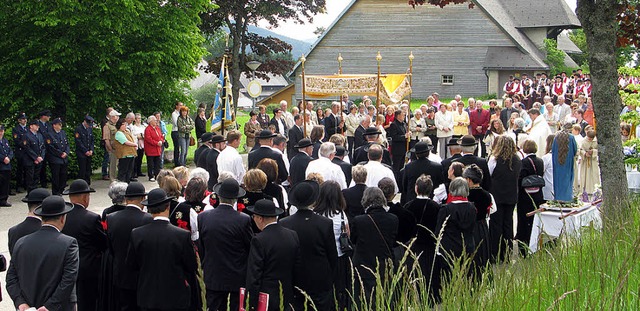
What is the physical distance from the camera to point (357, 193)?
8.99 meters

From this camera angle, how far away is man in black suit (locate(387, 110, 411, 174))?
62.0 ft

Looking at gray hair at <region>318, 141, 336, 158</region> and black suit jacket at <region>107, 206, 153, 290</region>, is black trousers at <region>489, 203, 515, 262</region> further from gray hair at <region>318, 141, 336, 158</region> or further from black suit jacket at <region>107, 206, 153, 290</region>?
black suit jacket at <region>107, 206, 153, 290</region>

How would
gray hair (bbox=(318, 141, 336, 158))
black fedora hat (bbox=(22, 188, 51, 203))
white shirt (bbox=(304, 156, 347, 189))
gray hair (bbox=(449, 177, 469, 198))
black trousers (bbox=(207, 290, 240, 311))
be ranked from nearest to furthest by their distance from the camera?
1. black fedora hat (bbox=(22, 188, 51, 203))
2. black trousers (bbox=(207, 290, 240, 311))
3. gray hair (bbox=(449, 177, 469, 198))
4. white shirt (bbox=(304, 156, 347, 189))
5. gray hair (bbox=(318, 141, 336, 158))

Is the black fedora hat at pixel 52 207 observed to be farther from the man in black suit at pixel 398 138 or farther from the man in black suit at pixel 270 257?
the man in black suit at pixel 398 138

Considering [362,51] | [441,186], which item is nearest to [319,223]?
[441,186]

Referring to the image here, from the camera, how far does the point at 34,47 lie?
20531 millimetres

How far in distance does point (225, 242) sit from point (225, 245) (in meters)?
0.03

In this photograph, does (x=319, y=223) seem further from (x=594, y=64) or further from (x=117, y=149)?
(x=117, y=149)

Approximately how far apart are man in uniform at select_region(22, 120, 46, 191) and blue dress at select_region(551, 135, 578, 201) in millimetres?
10861

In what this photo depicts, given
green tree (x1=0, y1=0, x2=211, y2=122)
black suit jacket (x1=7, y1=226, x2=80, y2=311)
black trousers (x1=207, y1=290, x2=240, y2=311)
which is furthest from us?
green tree (x1=0, y1=0, x2=211, y2=122)

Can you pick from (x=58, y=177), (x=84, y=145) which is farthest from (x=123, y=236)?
(x=84, y=145)

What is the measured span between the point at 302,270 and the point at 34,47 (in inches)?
628

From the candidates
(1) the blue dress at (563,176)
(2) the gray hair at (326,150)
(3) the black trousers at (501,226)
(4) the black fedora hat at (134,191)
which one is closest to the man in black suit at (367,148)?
(2) the gray hair at (326,150)

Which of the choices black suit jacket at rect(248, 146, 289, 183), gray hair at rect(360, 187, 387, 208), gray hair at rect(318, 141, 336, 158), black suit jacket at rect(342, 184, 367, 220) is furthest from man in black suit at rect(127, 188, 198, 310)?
black suit jacket at rect(248, 146, 289, 183)
